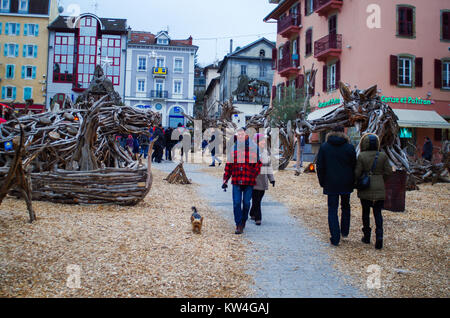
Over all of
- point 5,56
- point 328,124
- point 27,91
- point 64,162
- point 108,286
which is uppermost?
point 5,56

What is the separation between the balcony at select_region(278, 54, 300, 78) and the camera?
33.7 meters

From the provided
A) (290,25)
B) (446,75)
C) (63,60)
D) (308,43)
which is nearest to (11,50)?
(63,60)

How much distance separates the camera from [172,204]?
9.20m

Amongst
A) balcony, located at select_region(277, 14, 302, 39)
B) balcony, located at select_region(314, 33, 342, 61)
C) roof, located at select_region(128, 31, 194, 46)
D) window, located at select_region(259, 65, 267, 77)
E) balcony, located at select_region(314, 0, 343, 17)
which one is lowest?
balcony, located at select_region(314, 33, 342, 61)

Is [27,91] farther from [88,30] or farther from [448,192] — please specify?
[448,192]

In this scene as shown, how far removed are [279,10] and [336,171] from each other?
1384 inches

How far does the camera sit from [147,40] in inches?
2130

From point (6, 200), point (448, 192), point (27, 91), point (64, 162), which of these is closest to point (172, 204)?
point (64, 162)

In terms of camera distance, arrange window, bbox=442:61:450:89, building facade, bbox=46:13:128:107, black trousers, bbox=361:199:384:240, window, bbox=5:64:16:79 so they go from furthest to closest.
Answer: building facade, bbox=46:13:128:107
window, bbox=5:64:16:79
window, bbox=442:61:450:89
black trousers, bbox=361:199:384:240

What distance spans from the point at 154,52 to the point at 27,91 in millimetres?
16515

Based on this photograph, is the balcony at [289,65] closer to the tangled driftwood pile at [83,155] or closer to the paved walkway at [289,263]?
the tangled driftwood pile at [83,155]

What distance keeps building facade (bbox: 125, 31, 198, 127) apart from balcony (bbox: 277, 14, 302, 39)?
20.7 metres

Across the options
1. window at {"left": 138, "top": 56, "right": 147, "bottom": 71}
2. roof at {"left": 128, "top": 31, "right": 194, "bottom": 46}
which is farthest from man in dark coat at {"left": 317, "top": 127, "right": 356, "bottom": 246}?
roof at {"left": 128, "top": 31, "right": 194, "bottom": 46}

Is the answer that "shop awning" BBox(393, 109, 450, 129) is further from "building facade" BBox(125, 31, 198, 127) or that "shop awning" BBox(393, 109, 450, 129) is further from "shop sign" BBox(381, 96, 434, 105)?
"building facade" BBox(125, 31, 198, 127)
